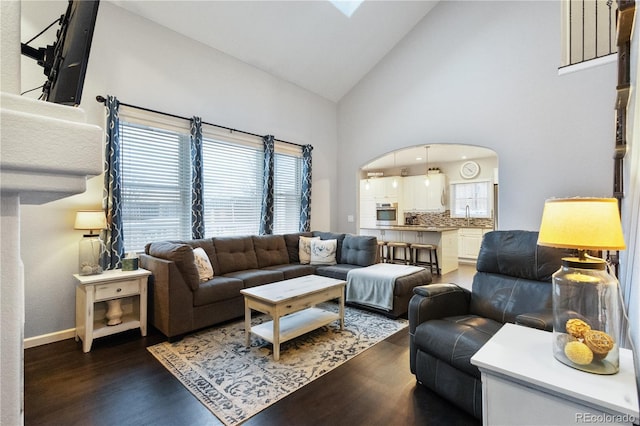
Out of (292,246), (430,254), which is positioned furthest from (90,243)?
(430,254)

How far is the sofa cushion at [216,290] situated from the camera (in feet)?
9.87

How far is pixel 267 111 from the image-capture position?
4.89 metres

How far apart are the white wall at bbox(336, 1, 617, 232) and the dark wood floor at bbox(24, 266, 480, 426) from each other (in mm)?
2863

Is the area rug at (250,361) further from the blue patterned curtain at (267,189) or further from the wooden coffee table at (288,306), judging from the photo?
the blue patterned curtain at (267,189)

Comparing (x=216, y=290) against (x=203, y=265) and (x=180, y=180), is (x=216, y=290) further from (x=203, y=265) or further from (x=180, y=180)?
(x=180, y=180)

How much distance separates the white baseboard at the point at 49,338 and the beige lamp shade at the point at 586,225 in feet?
13.2

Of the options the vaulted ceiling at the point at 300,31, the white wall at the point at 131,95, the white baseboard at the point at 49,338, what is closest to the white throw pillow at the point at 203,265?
the white wall at the point at 131,95

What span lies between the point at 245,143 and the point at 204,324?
2695 millimetres

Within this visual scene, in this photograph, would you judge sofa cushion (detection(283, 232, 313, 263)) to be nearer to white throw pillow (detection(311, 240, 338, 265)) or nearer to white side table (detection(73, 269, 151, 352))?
white throw pillow (detection(311, 240, 338, 265))

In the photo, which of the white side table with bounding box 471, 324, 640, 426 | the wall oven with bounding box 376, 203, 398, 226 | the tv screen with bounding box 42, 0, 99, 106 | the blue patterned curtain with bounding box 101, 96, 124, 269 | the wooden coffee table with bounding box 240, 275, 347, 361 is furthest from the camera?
the wall oven with bounding box 376, 203, 398, 226

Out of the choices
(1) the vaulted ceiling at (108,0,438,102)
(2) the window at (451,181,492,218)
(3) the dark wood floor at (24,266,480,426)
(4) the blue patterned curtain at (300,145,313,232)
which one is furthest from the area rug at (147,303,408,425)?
(2) the window at (451,181,492,218)

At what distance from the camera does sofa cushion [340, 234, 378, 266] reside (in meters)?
4.25

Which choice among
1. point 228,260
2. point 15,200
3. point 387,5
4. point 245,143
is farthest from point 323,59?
point 15,200

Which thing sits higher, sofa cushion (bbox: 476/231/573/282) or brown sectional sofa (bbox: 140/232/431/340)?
sofa cushion (bbox: 476/231/573/282)
